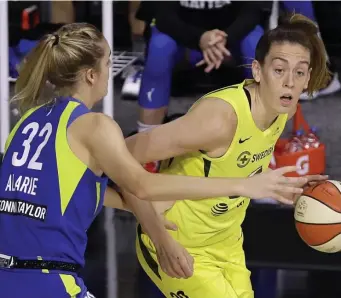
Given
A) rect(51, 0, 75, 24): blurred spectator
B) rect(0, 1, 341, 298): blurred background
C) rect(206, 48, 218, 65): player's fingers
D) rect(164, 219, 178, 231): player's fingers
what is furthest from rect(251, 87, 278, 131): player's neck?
rect(51, 0, 75, 24): blurred spectator

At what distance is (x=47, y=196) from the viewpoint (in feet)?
9.08

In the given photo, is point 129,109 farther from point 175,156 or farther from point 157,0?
point 175,156

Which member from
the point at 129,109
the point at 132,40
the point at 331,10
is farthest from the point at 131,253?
the point at 331,10

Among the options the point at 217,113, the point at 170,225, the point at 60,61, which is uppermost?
the point at 60,61

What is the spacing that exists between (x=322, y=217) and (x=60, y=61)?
1.13 meters

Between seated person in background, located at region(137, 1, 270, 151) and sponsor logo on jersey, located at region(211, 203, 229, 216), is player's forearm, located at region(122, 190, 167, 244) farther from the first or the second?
seated person in background, located at region(137, 1, 270, 151)

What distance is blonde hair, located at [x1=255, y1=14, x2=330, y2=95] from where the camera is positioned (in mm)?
3355

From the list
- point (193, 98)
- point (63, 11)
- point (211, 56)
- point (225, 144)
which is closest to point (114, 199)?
point (225, 144)

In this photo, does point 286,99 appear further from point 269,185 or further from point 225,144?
point 269,185

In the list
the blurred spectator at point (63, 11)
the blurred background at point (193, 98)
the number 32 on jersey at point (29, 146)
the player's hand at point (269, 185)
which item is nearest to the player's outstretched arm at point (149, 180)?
the player's hand at point (269, 185)

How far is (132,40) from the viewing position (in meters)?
7.21

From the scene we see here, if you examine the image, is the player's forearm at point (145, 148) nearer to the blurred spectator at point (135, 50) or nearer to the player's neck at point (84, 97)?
the player's neck at point (84, 97)

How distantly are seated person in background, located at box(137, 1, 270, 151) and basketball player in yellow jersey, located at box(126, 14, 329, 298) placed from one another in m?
1.68

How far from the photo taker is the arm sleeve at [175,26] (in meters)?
5.12
